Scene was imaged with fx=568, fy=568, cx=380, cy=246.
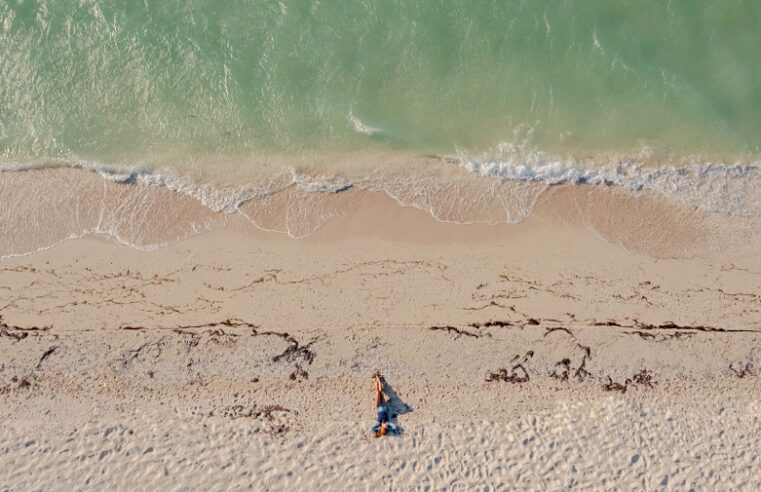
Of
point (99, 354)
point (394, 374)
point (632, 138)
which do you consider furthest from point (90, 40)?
point (632, 138)

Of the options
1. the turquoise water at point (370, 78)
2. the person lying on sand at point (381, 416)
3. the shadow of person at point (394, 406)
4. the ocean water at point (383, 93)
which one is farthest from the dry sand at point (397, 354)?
the turquoise water at point (370, 78)

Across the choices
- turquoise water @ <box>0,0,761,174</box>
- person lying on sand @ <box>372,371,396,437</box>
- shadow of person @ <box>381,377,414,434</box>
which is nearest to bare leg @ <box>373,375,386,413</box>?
person lying on sand @ <box>372,371,396,437</box>

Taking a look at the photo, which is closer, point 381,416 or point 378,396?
point 381,416

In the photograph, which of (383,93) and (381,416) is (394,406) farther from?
(383,93)

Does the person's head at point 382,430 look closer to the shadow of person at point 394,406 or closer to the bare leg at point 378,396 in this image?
the shadow of person at point 394,406

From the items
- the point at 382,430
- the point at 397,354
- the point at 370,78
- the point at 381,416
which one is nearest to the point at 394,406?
the point at 381,416

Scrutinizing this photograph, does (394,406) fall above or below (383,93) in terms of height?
below

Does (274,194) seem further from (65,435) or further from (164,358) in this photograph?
(65,435)

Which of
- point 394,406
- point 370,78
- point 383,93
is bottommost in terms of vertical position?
point 394,406
